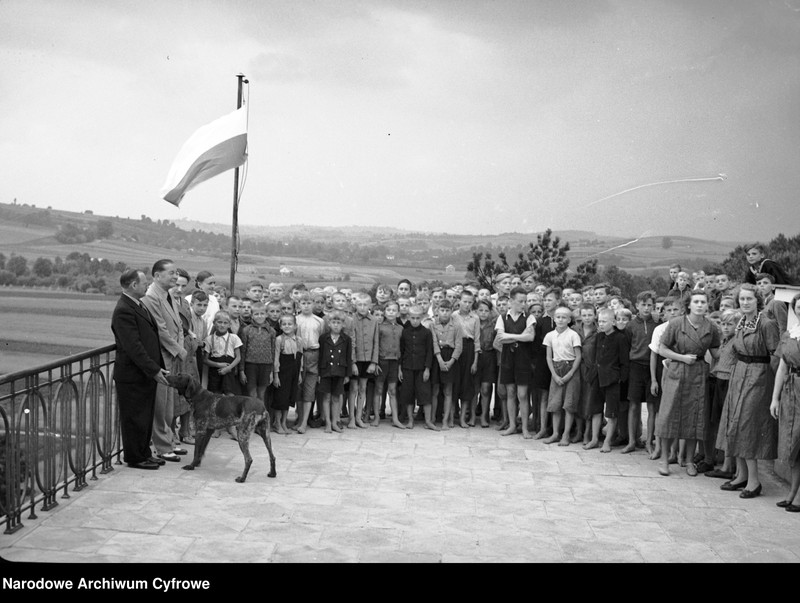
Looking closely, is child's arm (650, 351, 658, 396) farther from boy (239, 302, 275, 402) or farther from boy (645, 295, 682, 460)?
boy (239, 302, 275, 402)

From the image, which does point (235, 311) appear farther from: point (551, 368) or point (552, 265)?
point (552, 265)

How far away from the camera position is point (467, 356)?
868 centimetres

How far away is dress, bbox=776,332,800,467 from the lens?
578 centimetres

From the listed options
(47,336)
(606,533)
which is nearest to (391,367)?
(606,533)

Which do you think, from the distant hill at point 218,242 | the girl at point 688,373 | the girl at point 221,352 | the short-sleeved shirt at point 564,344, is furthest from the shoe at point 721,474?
the distant hill at point 218,242

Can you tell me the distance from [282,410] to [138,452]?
1.99 metres

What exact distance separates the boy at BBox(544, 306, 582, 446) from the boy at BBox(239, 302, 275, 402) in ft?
9.26

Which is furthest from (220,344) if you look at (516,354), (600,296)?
(600,296)

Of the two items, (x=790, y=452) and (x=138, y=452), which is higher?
(x=790, y=452)

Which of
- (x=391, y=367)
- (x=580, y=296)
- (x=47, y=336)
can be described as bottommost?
(x=47, y=336)

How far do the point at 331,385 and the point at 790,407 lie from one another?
430cm

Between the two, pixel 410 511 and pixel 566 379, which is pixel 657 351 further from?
pixel 410 511

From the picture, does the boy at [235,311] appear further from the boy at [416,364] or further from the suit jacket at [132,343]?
the boy at [416,364]

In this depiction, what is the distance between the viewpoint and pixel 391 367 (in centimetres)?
850
